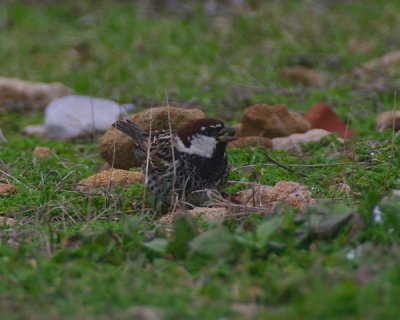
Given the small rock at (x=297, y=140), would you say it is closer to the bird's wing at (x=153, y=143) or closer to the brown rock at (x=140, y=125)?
the brown rock at (x=140, y=125)

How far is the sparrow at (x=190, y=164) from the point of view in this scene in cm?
590

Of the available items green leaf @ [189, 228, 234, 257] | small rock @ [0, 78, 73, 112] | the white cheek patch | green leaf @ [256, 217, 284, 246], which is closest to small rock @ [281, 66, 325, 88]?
small rock @ [0, 78, 73, 112]

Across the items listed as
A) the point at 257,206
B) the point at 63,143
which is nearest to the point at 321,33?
the point at 63,143

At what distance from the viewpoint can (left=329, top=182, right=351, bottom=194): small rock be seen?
5.63 m

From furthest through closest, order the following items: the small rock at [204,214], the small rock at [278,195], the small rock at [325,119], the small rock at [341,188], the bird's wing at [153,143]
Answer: the small rock at [325,119] → the bird's wing at [153,143] → the small rock at [341,188] → the small rock at [278,195] → the small rock at [204,214]

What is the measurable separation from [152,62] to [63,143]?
2.74m

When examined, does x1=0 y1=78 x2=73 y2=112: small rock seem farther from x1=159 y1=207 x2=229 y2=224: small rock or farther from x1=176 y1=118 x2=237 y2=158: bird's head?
x1=159 y1=207 x2=229 y2=224: small rock

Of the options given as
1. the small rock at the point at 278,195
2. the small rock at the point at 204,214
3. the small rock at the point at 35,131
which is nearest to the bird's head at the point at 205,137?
the small rock at the point at 278,195

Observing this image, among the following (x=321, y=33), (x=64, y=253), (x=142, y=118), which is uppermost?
(x=321, y=33)

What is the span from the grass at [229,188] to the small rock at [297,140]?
11cm

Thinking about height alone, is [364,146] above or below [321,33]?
below

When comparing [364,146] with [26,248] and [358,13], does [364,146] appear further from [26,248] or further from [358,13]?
[358,13]

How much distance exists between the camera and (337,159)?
665 cm

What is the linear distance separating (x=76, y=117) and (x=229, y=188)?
2.65 metres
